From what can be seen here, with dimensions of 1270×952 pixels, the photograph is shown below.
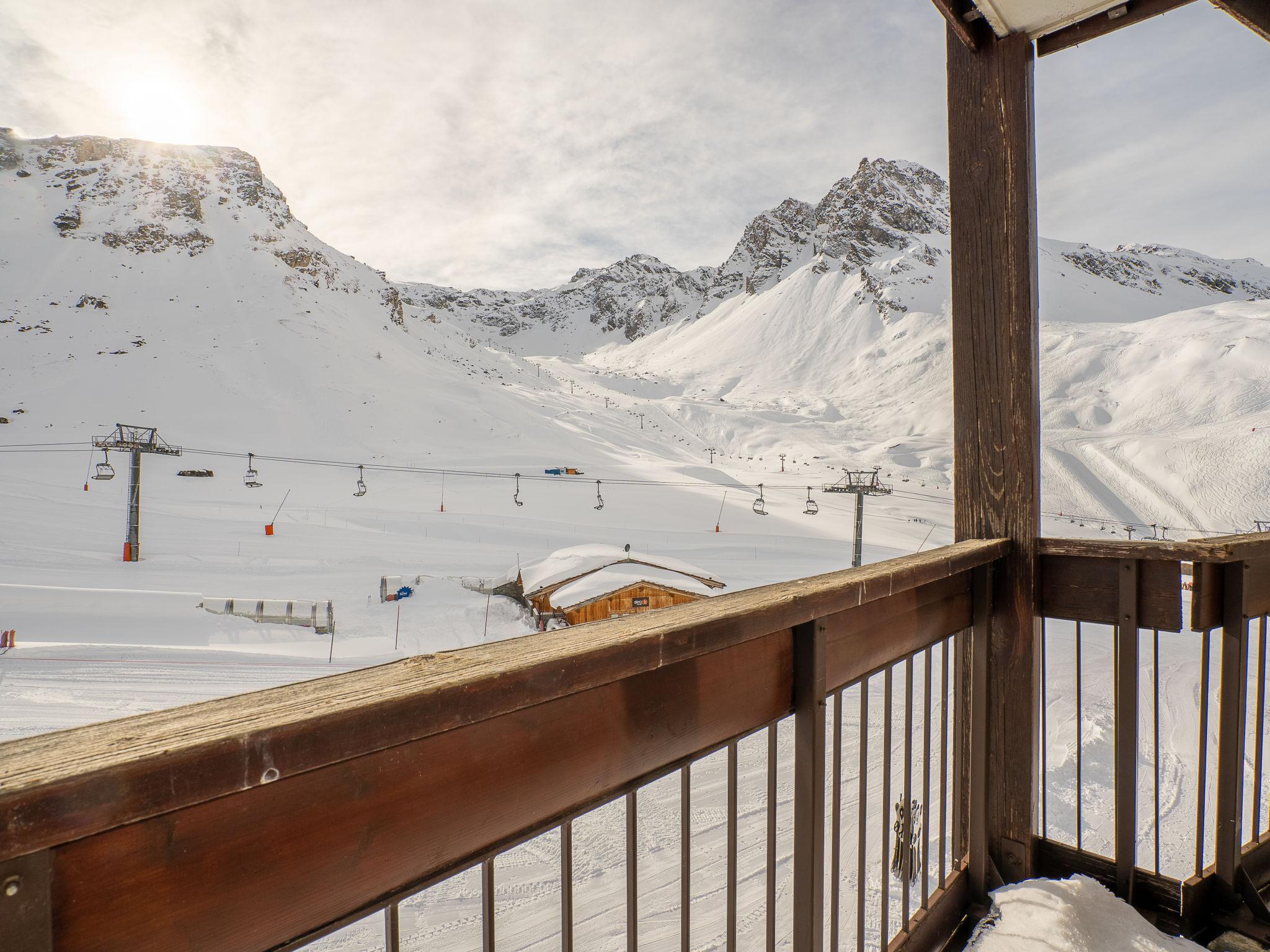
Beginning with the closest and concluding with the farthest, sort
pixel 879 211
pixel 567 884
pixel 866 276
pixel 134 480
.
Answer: pixel 567 884, pixel 134 480, pixel 866 276, pixel 879 211

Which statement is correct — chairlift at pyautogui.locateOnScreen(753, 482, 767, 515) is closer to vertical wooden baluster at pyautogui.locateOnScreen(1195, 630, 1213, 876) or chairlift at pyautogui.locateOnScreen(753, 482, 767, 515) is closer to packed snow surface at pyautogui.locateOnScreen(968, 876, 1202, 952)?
vertical wooden baluster at pyautogui.locateOnScreen(1195, 630, 1213, 876)

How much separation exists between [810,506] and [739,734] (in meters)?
23.8

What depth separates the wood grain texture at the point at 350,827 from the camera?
1.59 feet

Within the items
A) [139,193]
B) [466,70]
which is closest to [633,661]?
[466,70]

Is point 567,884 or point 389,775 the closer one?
point 389,775

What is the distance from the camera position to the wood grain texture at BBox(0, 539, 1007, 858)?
1.40ft

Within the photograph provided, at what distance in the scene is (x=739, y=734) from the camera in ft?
3.51

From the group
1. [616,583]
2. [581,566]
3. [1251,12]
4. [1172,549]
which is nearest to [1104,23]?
[1251,12]

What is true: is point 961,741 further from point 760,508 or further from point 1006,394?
point 760,508

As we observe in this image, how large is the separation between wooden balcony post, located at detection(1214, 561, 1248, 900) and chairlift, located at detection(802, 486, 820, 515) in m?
17.1

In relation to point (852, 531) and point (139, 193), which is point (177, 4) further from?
point (139, 193)

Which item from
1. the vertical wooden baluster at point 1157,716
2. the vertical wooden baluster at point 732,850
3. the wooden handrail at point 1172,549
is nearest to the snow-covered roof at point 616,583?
the vertical wooden baluster at point 1157,716

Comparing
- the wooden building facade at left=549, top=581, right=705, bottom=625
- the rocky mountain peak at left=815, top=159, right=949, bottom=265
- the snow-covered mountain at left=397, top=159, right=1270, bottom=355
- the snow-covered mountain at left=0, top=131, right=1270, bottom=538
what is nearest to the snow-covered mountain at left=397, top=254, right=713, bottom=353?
the snow-covered mountain at left=397, top=159, right=1270, bottom=355

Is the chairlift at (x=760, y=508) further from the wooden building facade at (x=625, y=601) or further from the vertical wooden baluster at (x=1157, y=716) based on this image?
the vertical wooden baluster at (x=1157, y=716)
